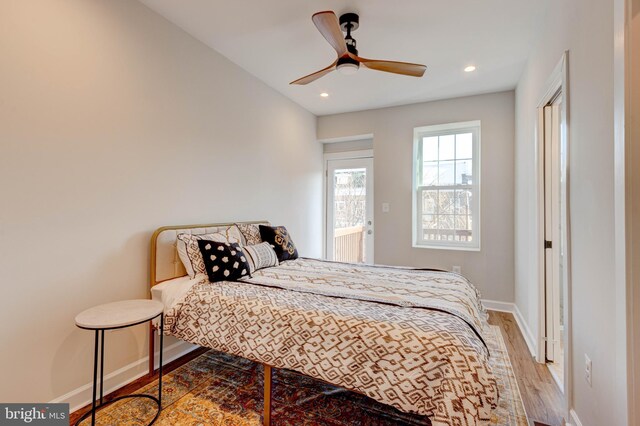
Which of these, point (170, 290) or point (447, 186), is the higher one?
point (447, 186)

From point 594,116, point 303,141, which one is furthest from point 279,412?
point 303,141

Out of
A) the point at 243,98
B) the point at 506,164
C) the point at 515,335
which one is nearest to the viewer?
the point at 515,335

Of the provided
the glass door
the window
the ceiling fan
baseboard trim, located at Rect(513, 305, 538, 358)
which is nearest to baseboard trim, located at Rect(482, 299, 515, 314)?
baseboard trim, located at Rect(513, 305, 538, 358)

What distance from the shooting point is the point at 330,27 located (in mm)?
1836

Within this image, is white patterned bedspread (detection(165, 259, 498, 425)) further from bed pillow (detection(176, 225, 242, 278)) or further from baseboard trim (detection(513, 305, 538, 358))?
baseboard trim (detection(513, 305, 538, 358))

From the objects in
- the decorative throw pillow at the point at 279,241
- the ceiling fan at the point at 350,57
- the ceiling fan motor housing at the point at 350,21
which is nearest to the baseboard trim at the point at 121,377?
the decorative throw pillow at the point at 279,241

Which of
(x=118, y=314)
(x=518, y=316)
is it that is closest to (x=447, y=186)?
(x=518, y=316)

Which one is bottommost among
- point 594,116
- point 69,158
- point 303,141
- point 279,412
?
point 279,412

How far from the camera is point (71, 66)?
1829 millimetres

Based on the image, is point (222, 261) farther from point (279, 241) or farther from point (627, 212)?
point (627, 212)

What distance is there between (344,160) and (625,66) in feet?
12.6

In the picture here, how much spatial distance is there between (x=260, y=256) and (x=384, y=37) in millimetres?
2201

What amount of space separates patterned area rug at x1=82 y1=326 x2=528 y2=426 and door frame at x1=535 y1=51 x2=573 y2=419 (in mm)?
388

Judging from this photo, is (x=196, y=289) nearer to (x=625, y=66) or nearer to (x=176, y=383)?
(x=176, y=383)
